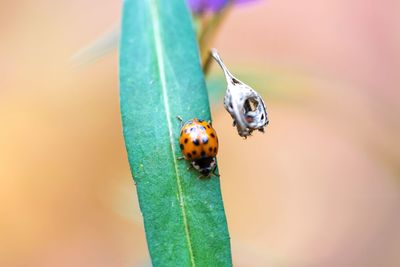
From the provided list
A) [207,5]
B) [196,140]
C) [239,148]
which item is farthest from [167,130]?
[239,148]

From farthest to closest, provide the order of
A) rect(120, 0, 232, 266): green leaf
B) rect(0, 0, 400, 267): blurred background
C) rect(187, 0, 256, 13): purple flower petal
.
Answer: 1. rect(0, 0, 400, 267): blurred background
2. rect(187, 0, 256, 13): purple flower petal
3. rect(120, 0, 232, 266): green leaf

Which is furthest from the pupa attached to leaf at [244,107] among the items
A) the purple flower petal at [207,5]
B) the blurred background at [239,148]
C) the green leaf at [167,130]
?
the blurred background at [239,148]

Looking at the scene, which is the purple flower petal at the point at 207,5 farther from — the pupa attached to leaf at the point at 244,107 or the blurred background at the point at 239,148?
the blurred background at the point at 239,148

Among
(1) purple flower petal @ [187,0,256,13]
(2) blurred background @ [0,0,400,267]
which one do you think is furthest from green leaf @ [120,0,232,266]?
(2) blurred background @ [0,0,400,267]

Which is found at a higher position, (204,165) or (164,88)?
(164,88)

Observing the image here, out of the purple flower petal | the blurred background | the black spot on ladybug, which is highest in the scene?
the blurred background

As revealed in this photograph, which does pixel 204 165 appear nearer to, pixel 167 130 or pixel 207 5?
pixel 167 130

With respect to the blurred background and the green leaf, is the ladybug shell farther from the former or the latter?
the blurred background
